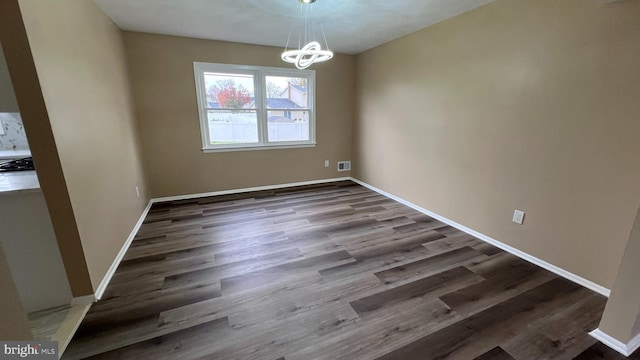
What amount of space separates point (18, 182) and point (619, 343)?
3930mm

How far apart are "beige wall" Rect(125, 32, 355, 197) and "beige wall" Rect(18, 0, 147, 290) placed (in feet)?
1.80

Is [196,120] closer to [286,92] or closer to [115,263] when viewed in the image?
[286,92]

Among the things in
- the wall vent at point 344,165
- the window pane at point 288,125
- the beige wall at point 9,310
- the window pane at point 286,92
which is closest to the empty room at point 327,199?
the beige wall at point 9,310

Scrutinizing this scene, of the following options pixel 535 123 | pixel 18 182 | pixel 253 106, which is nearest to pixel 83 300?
pixel 18 182

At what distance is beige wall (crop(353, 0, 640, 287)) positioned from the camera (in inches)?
71.9

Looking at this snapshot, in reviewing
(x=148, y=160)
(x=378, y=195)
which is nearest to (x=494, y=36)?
(x=378, y=195)

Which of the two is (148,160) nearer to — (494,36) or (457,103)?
(457,103)

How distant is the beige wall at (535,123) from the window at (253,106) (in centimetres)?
181

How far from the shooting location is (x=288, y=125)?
15.0ft

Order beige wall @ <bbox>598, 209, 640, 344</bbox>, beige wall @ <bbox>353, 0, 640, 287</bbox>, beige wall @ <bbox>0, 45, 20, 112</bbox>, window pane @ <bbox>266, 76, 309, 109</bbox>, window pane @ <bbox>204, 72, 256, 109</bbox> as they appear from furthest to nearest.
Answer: window pane @ <bbox>266, 76, 309, 109</bbox>, window pane @ <bbox>204, 72, 256, 109</bbox>, beige wall @ <bbox>353, 0, 640, 287</bbox>, beige wall @ <bbox>0, 45, 20, 112</bbox>, beige wall @ <bbox>598, 209, 640, 344</bbox>

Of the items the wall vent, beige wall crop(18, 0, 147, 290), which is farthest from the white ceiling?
the wall vent

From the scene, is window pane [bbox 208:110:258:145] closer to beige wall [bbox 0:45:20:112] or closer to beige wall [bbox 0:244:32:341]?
beige wall [bbox 0:45:20:112]

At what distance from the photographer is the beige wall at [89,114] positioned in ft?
5.38

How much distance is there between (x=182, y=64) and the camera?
12.1ft
